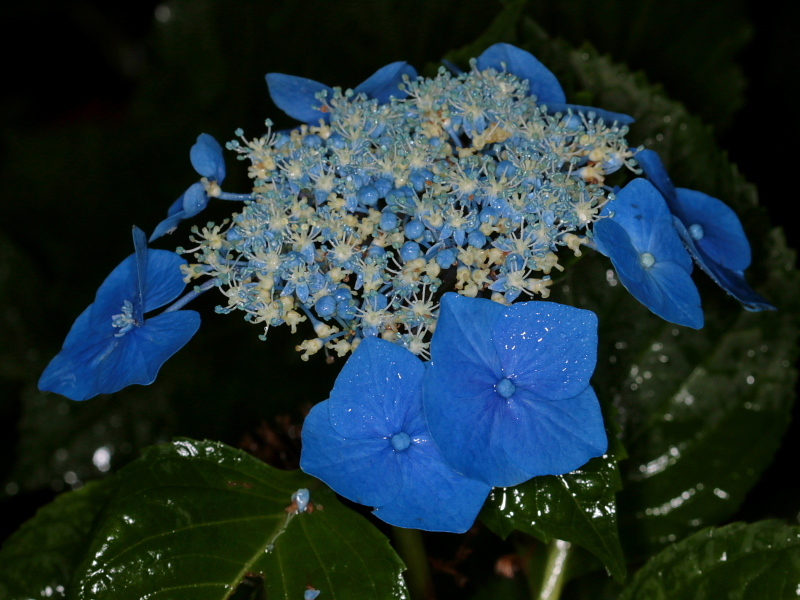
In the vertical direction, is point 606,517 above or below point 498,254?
below

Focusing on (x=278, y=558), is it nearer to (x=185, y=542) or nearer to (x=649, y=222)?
(x=185, y=542)

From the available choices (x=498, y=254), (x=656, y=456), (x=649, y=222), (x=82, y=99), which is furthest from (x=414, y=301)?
(x=82, y=99)

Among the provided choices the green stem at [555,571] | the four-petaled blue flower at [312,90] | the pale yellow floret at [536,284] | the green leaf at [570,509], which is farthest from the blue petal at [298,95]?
the green stem at [555,571]

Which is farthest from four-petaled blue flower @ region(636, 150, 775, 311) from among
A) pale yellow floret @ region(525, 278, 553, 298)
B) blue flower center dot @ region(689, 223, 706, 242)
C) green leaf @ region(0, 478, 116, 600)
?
green leaf @ region(0, 478, 116, 600)

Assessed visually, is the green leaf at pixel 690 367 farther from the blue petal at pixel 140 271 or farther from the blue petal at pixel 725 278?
the blue petal at pixel 140 271

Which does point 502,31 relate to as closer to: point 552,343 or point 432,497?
point 552,343

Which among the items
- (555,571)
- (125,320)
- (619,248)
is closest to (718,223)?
(619,248)
